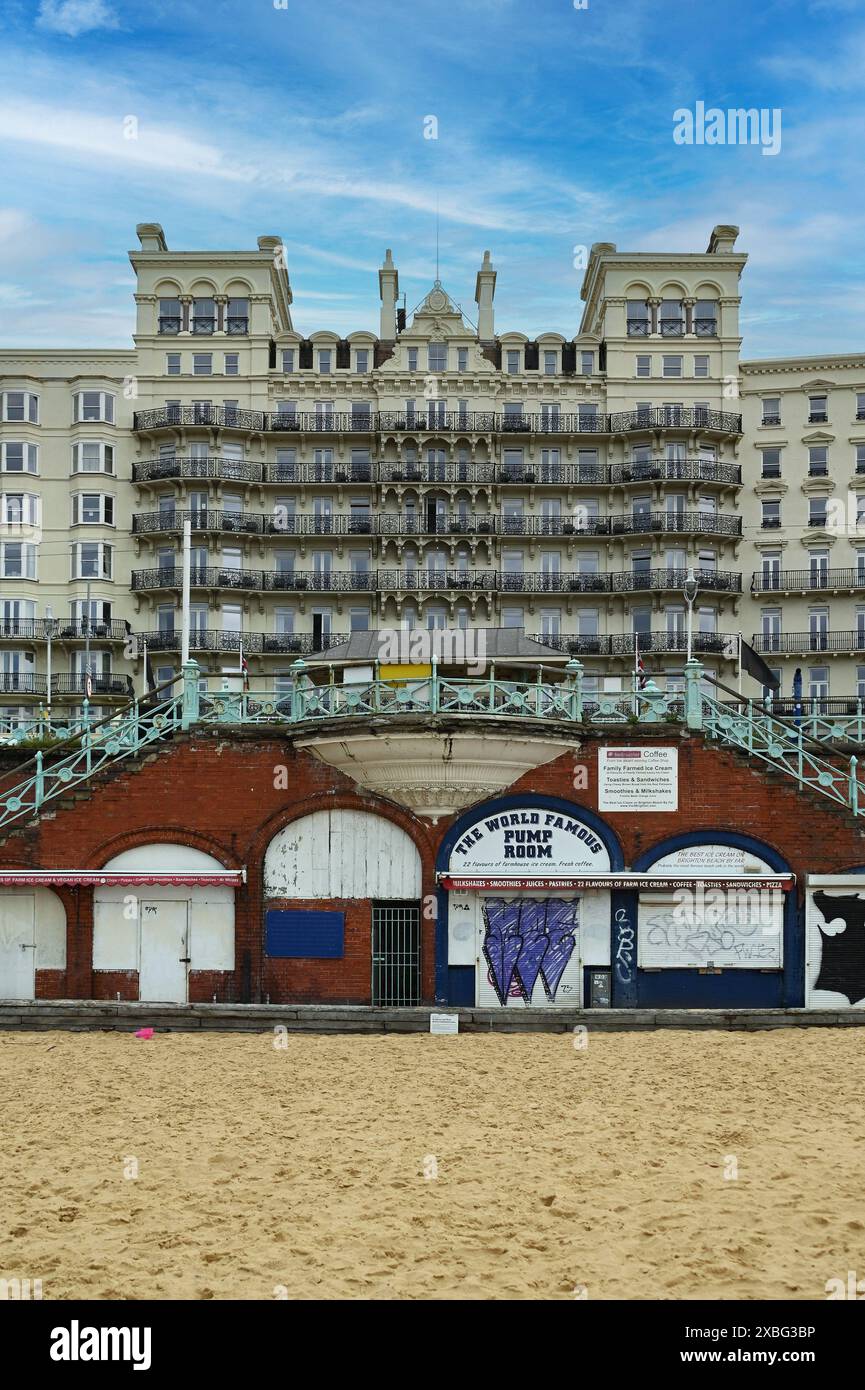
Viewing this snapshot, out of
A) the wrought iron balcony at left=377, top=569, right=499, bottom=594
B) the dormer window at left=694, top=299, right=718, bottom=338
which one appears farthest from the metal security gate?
the dormer window at left=694, top=299, right=718, bottom=338

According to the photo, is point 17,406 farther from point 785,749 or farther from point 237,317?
point 785,749

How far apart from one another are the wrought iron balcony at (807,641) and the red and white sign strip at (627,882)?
36.6 metres

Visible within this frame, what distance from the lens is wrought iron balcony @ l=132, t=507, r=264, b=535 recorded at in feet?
194

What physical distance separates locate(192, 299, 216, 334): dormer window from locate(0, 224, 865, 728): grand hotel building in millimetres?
106

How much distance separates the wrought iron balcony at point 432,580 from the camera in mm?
59531

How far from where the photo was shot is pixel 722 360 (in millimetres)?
61656

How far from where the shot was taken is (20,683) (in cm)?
5844

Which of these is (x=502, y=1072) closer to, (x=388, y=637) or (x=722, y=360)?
(x=388, y=637)

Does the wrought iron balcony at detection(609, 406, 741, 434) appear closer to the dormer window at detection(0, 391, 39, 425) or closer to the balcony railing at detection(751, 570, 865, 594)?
the balcony railing at detection(751, 570, 865, 594)

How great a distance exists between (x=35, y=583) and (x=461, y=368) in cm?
2227

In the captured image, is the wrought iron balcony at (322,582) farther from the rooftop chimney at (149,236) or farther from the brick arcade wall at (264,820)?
the brick arcade wall at (264,820)

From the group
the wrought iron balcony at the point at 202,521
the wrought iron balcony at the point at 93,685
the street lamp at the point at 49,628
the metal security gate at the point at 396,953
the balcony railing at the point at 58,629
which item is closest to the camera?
the metal security gate at the point at 396,953

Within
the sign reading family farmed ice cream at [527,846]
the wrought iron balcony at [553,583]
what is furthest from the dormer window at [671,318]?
the sign reading family farmed ice cream at [527,846]

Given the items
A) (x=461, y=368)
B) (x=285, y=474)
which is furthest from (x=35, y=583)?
(x=461, y=368)
